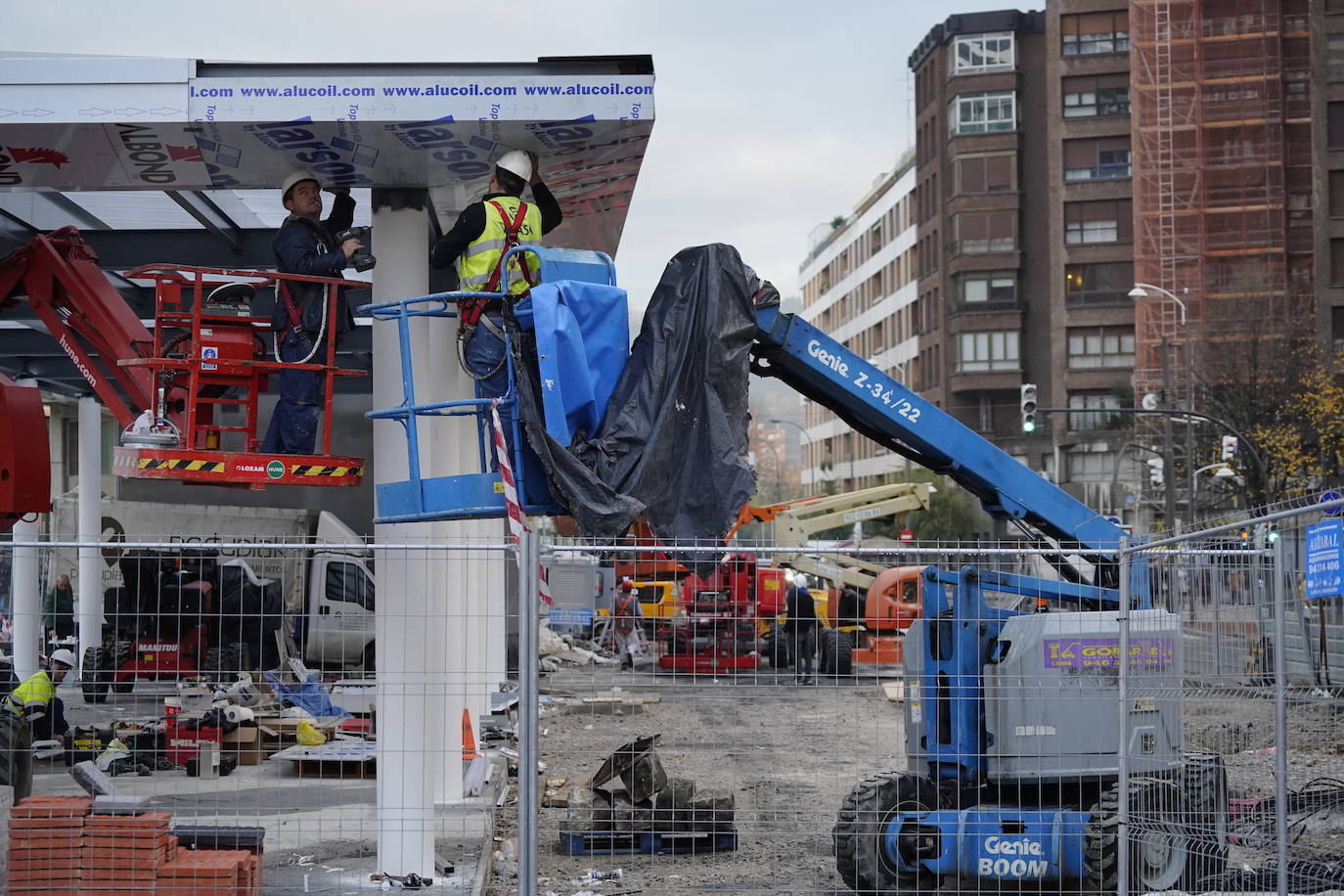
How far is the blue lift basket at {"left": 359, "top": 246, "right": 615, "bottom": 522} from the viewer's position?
818cm

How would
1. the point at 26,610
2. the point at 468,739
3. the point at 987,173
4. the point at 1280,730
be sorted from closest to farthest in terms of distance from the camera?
1. the point at 1280,730
2. the point at 468,739
3. the point at 26,610
4. the point at 987,173

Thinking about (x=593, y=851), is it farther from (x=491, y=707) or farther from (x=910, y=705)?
(x=491, y=707)

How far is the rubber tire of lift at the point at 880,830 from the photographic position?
941cm

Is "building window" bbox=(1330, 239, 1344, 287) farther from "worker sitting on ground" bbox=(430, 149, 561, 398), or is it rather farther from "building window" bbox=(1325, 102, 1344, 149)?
"worker sitting on ground" bbox=(430, 149, 561, 398)

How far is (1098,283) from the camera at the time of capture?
250 feet

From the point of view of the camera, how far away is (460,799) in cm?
1205

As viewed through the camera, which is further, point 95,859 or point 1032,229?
point 1032,229

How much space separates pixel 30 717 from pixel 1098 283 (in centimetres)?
7108

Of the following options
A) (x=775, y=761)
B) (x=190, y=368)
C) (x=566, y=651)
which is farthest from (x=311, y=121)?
(x=566, y=651)

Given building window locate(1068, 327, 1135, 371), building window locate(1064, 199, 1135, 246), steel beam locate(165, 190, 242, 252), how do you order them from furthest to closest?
building window locate(1064, 199, 1135, 246) < building window locate(1068, 327, 1135, 371) < steel beam locate(165, 190, 242, 252)

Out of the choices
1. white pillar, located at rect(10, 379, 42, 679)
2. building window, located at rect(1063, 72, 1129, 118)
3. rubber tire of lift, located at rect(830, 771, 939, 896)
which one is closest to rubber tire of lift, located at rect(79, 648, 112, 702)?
white pillar, located at rect(10, 379, 42, 679)

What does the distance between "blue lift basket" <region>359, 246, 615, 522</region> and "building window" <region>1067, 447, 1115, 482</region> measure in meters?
69.2

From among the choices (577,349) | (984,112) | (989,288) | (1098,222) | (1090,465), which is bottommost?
(577,349)

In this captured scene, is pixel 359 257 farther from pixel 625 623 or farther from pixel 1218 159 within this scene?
pixel 1218 159
